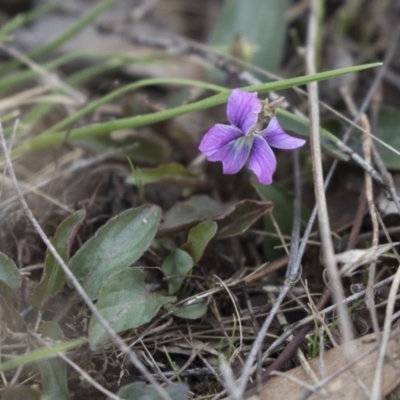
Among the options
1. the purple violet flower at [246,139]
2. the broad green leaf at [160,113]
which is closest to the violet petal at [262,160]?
the purple violet flower at [246,139]

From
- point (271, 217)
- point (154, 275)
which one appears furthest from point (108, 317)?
point (271, 217)

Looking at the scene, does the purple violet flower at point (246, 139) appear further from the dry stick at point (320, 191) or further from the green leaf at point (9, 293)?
the green leaf at point (9, 293)

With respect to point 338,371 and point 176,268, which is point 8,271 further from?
point 338,371

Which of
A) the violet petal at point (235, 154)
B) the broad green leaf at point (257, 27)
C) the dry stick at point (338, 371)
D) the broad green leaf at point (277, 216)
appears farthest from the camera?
the broad green leaf at point (257, 27)

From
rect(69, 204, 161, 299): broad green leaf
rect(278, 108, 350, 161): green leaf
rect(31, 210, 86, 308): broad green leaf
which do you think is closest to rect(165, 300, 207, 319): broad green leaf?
rect(69, 204, 161, 299): broad green leaf

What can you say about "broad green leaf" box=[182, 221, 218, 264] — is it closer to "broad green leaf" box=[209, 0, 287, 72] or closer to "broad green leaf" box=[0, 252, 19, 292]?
"broad green leaf" box=[0, 252, 19, 292]

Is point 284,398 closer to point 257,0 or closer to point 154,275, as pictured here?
point 154,275

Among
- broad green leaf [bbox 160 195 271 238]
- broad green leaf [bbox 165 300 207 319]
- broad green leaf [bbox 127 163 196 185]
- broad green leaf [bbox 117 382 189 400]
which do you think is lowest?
broad green leaf [bbox 117 382 189 400]
